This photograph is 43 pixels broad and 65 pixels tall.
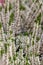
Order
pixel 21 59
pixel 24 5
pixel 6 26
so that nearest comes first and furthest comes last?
pixel 21 59 < pixel 6 26 < pixel 24 5

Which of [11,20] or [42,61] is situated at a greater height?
[11,20]

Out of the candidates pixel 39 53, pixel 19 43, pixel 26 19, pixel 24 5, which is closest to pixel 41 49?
pixel 39 53

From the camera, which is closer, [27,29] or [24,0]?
[27,29]

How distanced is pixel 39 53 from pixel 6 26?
27 centimetres

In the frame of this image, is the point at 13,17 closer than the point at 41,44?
No

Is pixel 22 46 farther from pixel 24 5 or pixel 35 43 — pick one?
pixel 24 5

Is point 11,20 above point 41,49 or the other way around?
above

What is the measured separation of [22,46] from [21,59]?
129 mm

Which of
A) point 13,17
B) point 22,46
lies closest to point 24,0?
point 13,17

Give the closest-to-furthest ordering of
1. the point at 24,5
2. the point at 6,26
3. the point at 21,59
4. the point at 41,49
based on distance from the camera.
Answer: the point at 21,59
the point at 41,49
the point at 6,26
the point at 24,5

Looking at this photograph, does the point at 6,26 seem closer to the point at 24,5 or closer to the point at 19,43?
the point at 19,43

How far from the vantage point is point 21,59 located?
1064mm

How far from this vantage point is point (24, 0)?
5.08 feet

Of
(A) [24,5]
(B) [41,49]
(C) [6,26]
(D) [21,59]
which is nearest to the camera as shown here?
(D) [21,59]
